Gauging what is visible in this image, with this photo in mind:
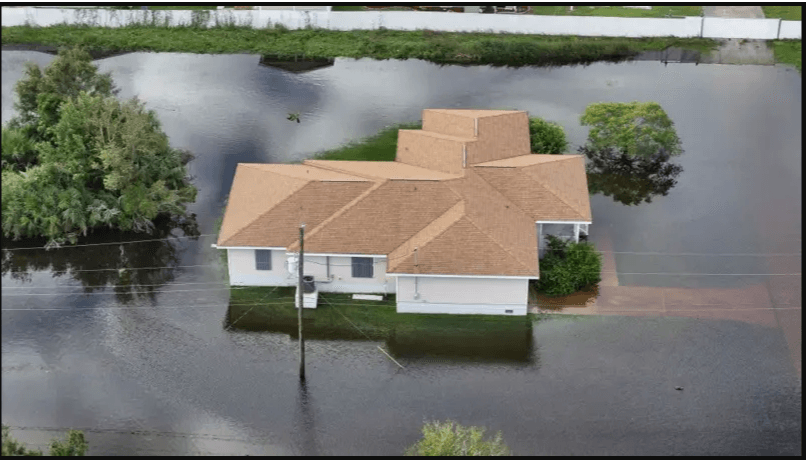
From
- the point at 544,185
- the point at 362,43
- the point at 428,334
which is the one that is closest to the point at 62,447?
the point at 428,334

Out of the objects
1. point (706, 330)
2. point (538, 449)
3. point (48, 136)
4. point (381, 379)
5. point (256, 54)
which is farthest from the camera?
point (256, 54)

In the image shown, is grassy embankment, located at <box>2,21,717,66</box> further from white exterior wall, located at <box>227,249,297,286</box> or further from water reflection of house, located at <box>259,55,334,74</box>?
white exterior wall, located at <box>227,249,297,286</box>

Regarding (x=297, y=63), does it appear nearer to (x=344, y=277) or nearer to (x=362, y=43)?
(x=362, y=43)

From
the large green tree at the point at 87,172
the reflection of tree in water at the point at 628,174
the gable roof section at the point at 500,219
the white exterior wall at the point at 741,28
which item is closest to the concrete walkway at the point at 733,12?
the white exterior wall at the point at 741,28

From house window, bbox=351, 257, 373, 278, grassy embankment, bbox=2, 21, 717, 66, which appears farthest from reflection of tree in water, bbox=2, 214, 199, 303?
grassy embankment, bbox=2, 21, 717, 66

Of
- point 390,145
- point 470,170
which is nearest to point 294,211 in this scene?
point 470,170

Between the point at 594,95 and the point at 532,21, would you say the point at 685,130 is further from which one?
the point at 532,21
